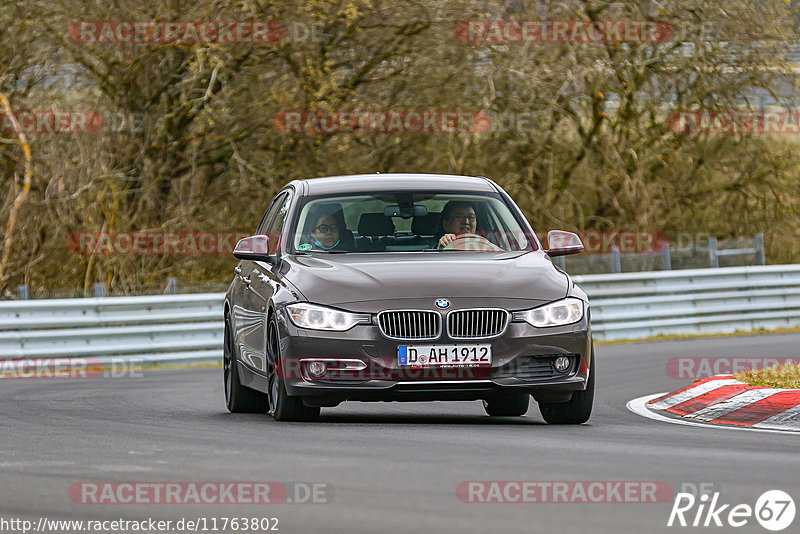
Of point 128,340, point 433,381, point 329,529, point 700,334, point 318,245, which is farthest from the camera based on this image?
point 700,334

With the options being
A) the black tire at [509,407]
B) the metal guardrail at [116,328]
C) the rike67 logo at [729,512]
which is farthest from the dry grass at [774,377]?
the metal guardrail at [116,328]

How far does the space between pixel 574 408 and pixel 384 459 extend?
2.69 m

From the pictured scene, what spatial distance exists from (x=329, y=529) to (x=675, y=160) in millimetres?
24062

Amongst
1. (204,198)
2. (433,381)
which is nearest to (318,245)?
(433,381)

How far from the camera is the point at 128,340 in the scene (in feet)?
65.3

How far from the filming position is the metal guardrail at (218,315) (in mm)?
19484

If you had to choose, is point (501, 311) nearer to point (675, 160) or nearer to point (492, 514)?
point (492, 514)

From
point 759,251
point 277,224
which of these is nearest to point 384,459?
point 277,224
